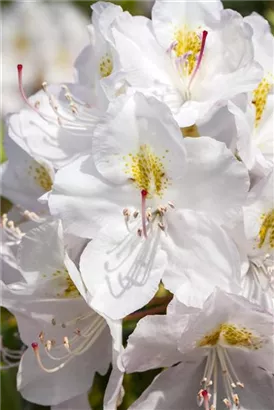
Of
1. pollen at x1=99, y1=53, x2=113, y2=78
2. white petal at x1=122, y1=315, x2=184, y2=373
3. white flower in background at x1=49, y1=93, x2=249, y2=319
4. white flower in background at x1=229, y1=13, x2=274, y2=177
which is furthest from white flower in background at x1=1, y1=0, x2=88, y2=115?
white petal at x1=122, y1=315, x2=184, y2=373

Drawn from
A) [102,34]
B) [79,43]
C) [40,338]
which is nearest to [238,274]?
[40,338]

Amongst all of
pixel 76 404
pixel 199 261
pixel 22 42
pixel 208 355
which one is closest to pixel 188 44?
pixel 199 261

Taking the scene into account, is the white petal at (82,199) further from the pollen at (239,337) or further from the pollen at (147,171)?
the pollen at (239,337)

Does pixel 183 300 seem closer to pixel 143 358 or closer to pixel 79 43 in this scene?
pixel 143 358

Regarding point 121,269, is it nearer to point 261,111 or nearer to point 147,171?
Answer: point 147,171

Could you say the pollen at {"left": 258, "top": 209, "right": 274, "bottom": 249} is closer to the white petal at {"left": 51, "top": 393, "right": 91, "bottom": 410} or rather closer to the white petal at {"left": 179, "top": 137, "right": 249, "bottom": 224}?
the white petal at {"left": 179, "top": 137, "right": 249, "bottom": 224}

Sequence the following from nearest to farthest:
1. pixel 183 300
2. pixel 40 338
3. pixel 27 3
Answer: pixel 183 300 < pixel 40 338 < pixel 27 3

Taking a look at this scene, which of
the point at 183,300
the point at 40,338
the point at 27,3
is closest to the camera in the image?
the point at 183,300

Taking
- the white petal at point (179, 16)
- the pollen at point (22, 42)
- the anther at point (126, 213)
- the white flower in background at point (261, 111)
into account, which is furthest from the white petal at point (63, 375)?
the pollen at point (22, 42)
